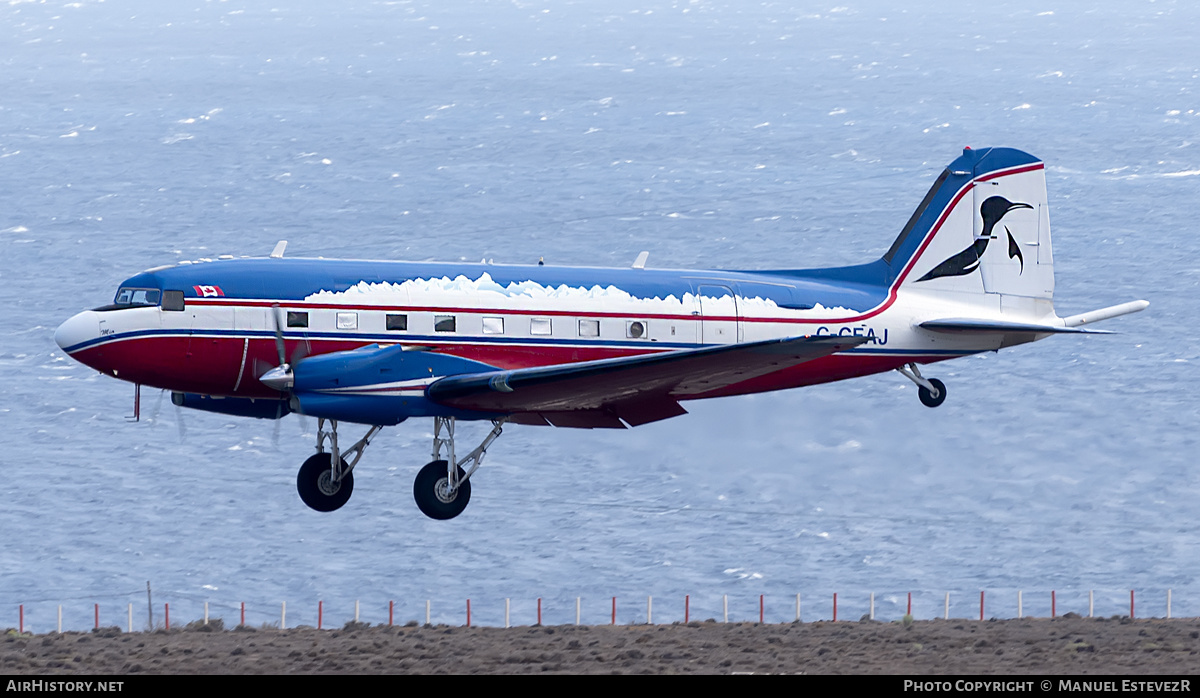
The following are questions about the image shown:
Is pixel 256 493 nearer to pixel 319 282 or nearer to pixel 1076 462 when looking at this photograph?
pixel 1076 462

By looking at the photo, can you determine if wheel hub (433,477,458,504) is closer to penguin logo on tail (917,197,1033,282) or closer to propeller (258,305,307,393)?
propeller (258,305,307,393)

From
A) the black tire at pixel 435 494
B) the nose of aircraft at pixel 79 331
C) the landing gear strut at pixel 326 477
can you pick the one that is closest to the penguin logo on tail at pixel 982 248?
the black tire at pixel 435 494

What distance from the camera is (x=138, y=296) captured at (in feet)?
123

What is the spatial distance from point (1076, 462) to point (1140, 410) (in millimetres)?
13521

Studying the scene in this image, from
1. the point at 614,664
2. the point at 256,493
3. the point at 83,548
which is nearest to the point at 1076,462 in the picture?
the point at 256,493

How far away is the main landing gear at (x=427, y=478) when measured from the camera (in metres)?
37.8

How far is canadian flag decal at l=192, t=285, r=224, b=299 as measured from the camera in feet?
122

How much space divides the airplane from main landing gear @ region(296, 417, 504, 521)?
0.05 meters

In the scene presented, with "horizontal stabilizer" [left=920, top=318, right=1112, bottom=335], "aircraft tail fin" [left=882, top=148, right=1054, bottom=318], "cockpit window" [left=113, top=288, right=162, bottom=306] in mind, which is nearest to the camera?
"cockpit window" [left=113, top=288, right=162, bottom=306]

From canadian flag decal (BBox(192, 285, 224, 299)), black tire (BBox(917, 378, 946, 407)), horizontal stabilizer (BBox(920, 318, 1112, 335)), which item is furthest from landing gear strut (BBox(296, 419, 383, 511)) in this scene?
horizontal stabilizer (BBox(920, 318, 1112, 335))

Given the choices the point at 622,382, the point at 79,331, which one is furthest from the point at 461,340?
the point at 79,331

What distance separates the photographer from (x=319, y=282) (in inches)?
1483

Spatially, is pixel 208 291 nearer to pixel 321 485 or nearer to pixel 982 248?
pixel 321 485

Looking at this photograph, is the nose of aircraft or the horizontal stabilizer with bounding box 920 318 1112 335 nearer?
the nose of aircraft
